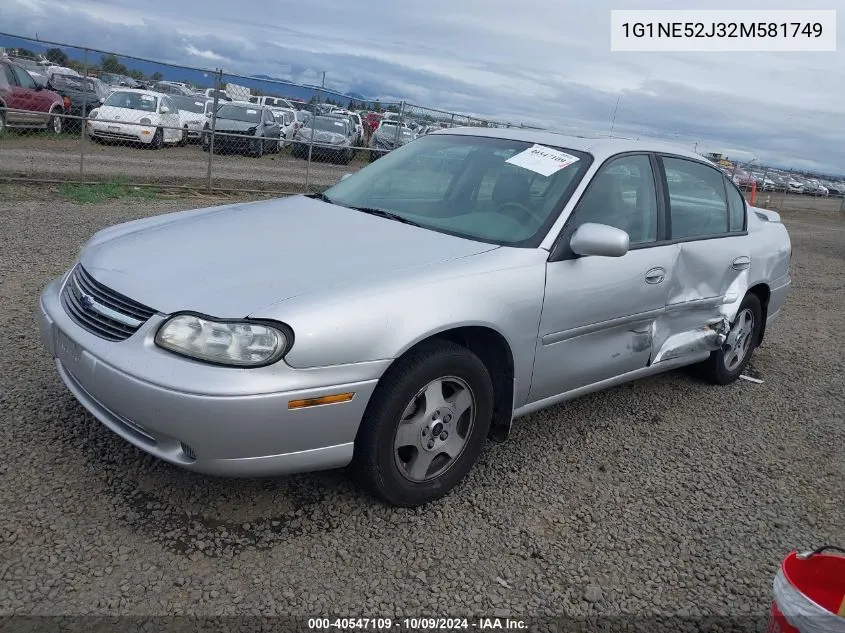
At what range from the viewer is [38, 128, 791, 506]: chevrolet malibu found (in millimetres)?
2566

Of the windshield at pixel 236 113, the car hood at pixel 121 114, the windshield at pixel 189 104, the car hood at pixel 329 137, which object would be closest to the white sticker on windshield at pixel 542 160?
the car hood at pixel 121 114

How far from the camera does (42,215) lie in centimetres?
838

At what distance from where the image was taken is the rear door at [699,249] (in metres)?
4.19

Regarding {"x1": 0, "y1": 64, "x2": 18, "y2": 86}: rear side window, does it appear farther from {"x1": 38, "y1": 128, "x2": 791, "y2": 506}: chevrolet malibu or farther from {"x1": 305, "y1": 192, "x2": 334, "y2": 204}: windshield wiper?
{"x1": 38, "y1": 128, "x2": 791, "y2": 506}: chevrolet malibu

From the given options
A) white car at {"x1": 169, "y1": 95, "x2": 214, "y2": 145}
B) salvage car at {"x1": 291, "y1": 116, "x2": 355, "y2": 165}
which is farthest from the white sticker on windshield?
white car at {"x1": 169, "y1": 95, "x2": 214, "y2": 145}

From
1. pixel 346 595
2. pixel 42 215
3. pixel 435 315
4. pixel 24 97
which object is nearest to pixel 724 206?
pixel 435 315

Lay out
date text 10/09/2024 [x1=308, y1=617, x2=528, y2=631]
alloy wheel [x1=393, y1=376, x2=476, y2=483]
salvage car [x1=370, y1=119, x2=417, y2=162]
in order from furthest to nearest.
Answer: salvage car [x1=370, y1=119, x2=417, y2=162] → alloy wheel [x1=393, y1=376, x2=476, y2=483] → date text 10/09/2024 [x1=308, y1=617, x2=528, y2=631]

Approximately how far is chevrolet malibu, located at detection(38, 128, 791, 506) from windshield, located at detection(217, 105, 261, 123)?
50.8 feet

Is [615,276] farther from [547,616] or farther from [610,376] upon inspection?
[547,616]

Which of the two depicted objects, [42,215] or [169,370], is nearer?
[169,370]

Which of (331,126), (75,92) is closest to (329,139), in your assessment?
(331,126)

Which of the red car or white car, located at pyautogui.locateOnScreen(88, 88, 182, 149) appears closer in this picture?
the red car

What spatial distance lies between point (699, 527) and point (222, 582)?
205 cm

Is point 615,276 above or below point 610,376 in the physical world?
above
